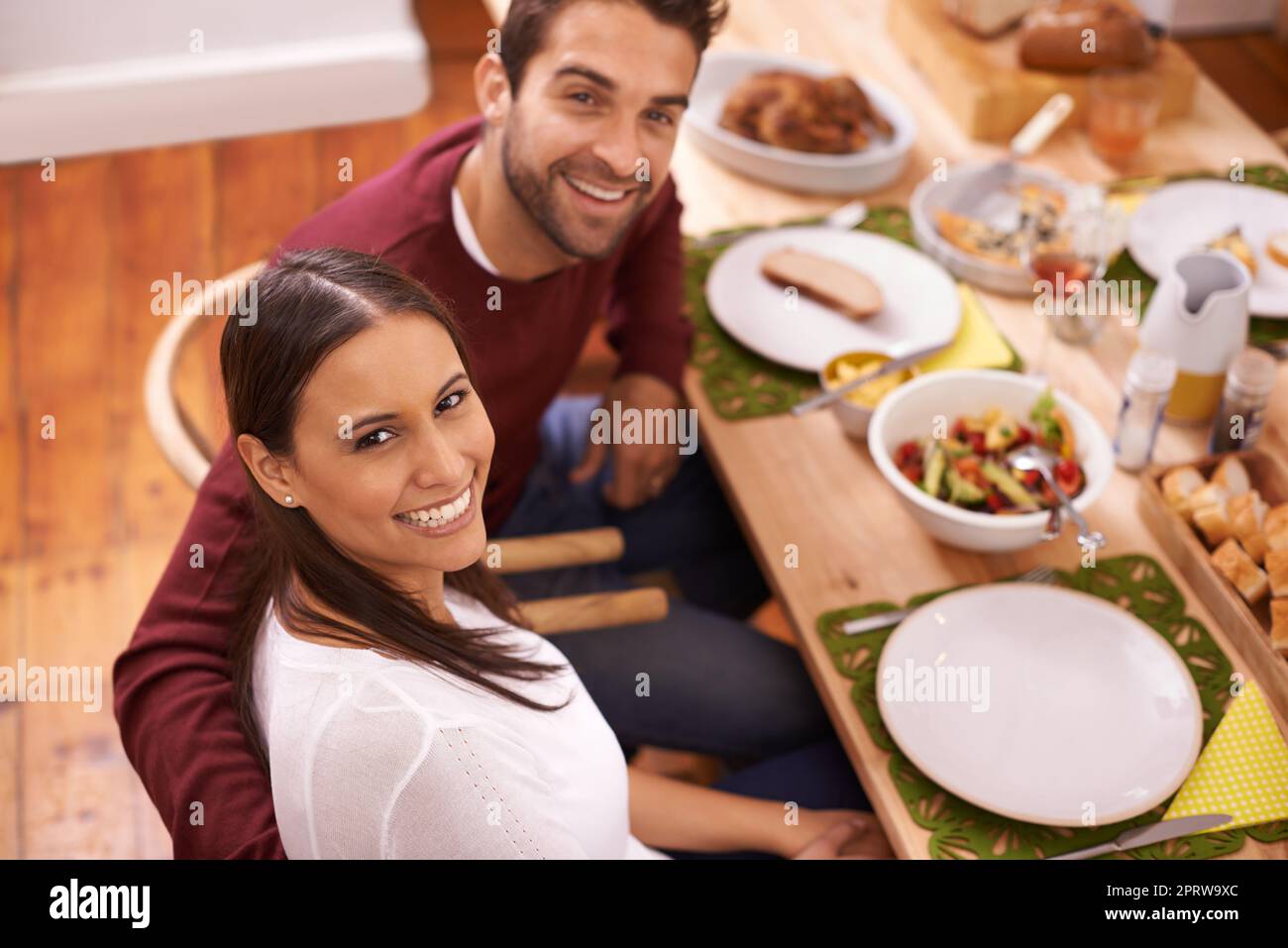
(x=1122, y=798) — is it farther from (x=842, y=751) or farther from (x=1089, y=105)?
(x=1089, y=105)

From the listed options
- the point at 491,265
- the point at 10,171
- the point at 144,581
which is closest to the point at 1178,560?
the point at 491,265

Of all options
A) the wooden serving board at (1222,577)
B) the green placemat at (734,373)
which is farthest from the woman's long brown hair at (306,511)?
the wooden serving board at (1222,577)

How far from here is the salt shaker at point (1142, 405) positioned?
1.49 metres

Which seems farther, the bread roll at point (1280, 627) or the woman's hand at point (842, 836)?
the woman's hand at point (842, 836)

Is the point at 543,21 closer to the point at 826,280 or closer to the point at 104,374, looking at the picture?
the point at 826,280

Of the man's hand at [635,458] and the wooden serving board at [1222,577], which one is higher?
the wooden serving board at [1222,577]

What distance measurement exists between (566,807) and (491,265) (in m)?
0.70

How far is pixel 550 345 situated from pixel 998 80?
0.90 m

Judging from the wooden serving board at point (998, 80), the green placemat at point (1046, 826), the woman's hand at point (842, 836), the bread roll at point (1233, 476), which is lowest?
the woman's hand at point (842, 836)

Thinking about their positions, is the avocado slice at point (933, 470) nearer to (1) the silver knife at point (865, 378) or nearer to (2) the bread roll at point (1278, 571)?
(1) the silver knife at point (865, 378)

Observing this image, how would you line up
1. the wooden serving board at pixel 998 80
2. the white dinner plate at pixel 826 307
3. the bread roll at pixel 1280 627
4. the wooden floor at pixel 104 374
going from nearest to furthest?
the bread roll at pixel 1280 627 → the white dinner plate at pixel 826 307 → the wooden serving board at pixel 998 80 → the wooden floor at pixel 104 374

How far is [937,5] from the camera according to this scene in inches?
88.0

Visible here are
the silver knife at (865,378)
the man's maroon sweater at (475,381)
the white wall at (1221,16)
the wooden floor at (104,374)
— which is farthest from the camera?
the white wall at (1221,16)

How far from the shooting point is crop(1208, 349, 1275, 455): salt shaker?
1.48 m
